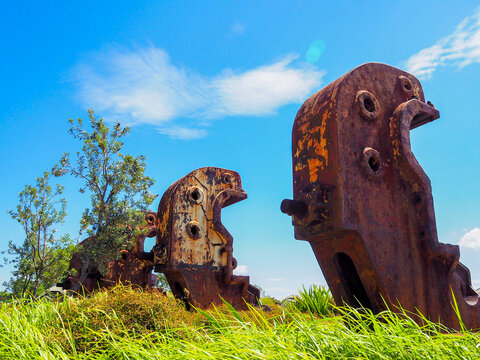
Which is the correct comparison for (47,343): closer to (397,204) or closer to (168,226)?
(397,204)

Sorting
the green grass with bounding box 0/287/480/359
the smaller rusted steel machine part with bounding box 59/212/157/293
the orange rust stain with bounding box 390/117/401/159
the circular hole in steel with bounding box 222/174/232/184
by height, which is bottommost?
the green grass with bounding box 0/287/480/359

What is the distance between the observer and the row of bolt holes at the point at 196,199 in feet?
28.4

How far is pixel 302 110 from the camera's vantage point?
538 cm

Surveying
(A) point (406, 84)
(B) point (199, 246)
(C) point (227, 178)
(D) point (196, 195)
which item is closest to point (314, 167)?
(A) point (406, 84)

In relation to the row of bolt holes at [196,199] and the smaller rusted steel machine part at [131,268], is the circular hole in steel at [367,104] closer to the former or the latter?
the row of bolt holes at [196,199]

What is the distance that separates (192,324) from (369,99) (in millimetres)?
3157

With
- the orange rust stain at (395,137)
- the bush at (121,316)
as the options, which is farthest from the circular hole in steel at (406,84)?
the bush at (121,316)

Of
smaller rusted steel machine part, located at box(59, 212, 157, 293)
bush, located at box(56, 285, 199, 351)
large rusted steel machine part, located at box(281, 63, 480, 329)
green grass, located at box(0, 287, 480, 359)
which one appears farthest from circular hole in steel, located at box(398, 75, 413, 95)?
smaller rusted steel machine part, located at box(59, 212, 157, 293)

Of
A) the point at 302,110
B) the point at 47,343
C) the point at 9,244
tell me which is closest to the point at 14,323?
the point at 47,343

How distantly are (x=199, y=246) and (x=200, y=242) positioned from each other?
9 centimetres

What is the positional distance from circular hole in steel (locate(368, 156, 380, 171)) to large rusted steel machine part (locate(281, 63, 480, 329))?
0.04 ft

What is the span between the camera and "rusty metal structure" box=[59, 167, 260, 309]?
328 inches

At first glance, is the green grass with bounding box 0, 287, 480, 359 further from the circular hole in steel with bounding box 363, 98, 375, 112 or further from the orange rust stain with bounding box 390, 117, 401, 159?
the circular hole in steel with bounding box 363, 98, 375, 112

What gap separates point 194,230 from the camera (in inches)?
344
